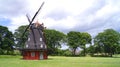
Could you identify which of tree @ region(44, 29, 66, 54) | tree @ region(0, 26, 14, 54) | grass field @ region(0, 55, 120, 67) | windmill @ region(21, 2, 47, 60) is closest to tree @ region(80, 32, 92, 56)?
tree @ region(44, 29, 66, 54)

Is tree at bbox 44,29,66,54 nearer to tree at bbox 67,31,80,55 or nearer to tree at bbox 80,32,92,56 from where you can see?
tree at bbox 67,31,80,55

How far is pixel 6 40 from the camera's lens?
87688 millimetres

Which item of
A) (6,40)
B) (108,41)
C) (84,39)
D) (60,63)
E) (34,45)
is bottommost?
(60,63)

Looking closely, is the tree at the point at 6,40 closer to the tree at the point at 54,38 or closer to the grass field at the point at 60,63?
the tree at the point at 54,38

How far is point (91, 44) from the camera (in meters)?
105

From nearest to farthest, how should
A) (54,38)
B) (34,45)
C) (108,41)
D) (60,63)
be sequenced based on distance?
(60,63) < (34,45) < (108,41) < (54,38)

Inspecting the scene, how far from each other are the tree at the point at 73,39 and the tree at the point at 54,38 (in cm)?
297

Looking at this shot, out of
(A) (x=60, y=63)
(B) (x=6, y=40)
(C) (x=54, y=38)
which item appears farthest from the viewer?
(C) (x=54, y=38)

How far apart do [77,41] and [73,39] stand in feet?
6.13

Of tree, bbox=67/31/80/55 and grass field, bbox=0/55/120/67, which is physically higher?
tree, bbox=67/31/80/55

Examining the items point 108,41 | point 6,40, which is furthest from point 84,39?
point 6,40

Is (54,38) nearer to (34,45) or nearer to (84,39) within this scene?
(84,39)

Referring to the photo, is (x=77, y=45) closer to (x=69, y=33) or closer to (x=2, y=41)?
(x=69, y=33)

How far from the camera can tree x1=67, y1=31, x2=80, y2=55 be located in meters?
100
